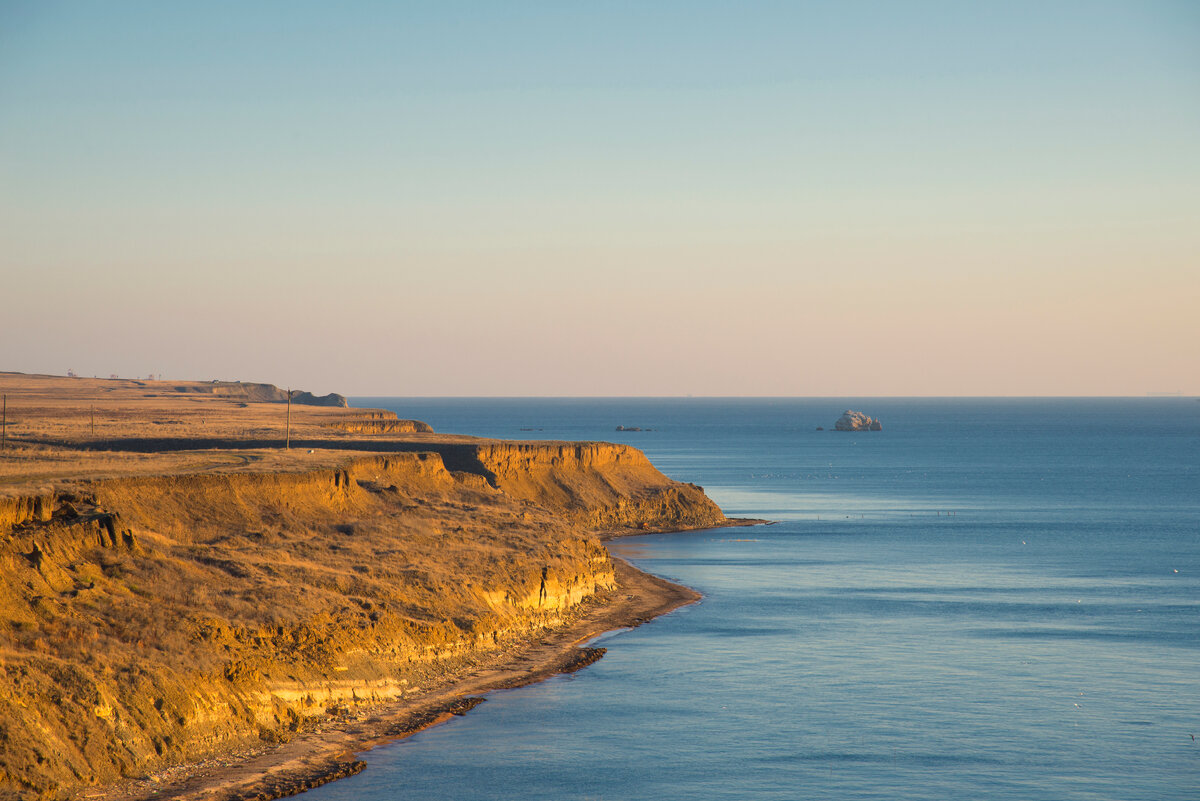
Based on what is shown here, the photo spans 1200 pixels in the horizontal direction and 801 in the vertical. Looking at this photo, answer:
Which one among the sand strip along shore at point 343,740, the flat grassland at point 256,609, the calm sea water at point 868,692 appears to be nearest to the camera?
the sand strip along shore at point 343,740

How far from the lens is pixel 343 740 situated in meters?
37.4

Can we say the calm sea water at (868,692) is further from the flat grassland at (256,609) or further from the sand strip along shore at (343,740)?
the flat grassland at (256,609)

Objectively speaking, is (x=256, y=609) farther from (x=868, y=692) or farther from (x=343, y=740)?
(x=868, y=692)

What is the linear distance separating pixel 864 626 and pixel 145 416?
11687 centimetres

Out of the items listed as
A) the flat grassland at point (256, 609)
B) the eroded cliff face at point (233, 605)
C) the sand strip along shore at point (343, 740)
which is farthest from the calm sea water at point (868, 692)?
the eroded cliff face at point (233, 605)

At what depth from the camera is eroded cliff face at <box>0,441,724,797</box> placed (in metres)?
31.7

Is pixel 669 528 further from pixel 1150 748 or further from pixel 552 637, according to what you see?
pixel 1150 748

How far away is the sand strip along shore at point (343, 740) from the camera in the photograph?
31250 mm

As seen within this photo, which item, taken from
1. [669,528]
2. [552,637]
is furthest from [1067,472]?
[552,637]

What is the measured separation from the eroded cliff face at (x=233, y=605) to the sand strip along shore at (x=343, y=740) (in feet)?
2.35

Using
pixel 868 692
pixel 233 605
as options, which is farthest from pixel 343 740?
pixel 868 692

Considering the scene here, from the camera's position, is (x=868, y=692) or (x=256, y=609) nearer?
(x=256, y=609)

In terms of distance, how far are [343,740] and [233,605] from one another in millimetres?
7117

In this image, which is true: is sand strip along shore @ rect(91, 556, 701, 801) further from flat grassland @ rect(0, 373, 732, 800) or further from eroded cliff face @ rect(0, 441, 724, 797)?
eroded cliff face @ rect(0, 441, 724, 797)
